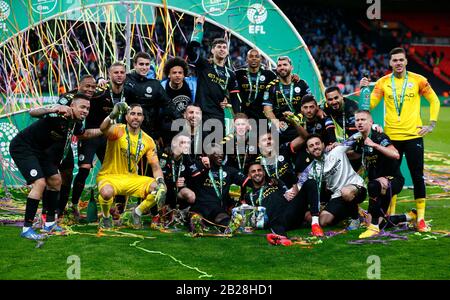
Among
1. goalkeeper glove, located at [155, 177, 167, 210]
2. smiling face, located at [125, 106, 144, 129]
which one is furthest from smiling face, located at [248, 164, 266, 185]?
smiling face, located at [125, 106, 144, 129]

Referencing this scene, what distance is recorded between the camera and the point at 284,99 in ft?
26.2

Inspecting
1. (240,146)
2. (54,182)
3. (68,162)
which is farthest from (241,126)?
(54,182)

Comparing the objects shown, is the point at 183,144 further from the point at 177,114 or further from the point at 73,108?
the point at 73,108

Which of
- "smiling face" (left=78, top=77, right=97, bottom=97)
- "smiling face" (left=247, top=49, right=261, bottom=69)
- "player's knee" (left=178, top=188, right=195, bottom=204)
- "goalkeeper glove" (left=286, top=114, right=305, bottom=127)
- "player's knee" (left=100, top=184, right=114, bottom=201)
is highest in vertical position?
"smiling face" (left=247, top=49, right=261, bottom=69)

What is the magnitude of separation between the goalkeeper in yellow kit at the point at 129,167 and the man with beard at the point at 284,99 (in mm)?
1526

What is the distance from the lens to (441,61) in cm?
3422

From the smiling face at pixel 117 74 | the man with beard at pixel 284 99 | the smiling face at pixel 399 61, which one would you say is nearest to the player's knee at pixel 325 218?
the man with beard at pixel 284 99

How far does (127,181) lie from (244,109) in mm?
1821

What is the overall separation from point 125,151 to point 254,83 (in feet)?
5.92

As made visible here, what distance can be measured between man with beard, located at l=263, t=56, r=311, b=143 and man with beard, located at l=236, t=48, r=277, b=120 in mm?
90

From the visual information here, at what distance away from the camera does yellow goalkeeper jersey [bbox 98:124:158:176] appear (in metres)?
7.32

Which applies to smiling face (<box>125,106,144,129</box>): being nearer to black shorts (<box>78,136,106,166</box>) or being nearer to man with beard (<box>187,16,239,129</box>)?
black shorts (<box>78,136,106,166</box>)

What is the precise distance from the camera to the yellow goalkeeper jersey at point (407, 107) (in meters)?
7.38

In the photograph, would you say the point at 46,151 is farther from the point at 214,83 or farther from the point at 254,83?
the point at 254,83
